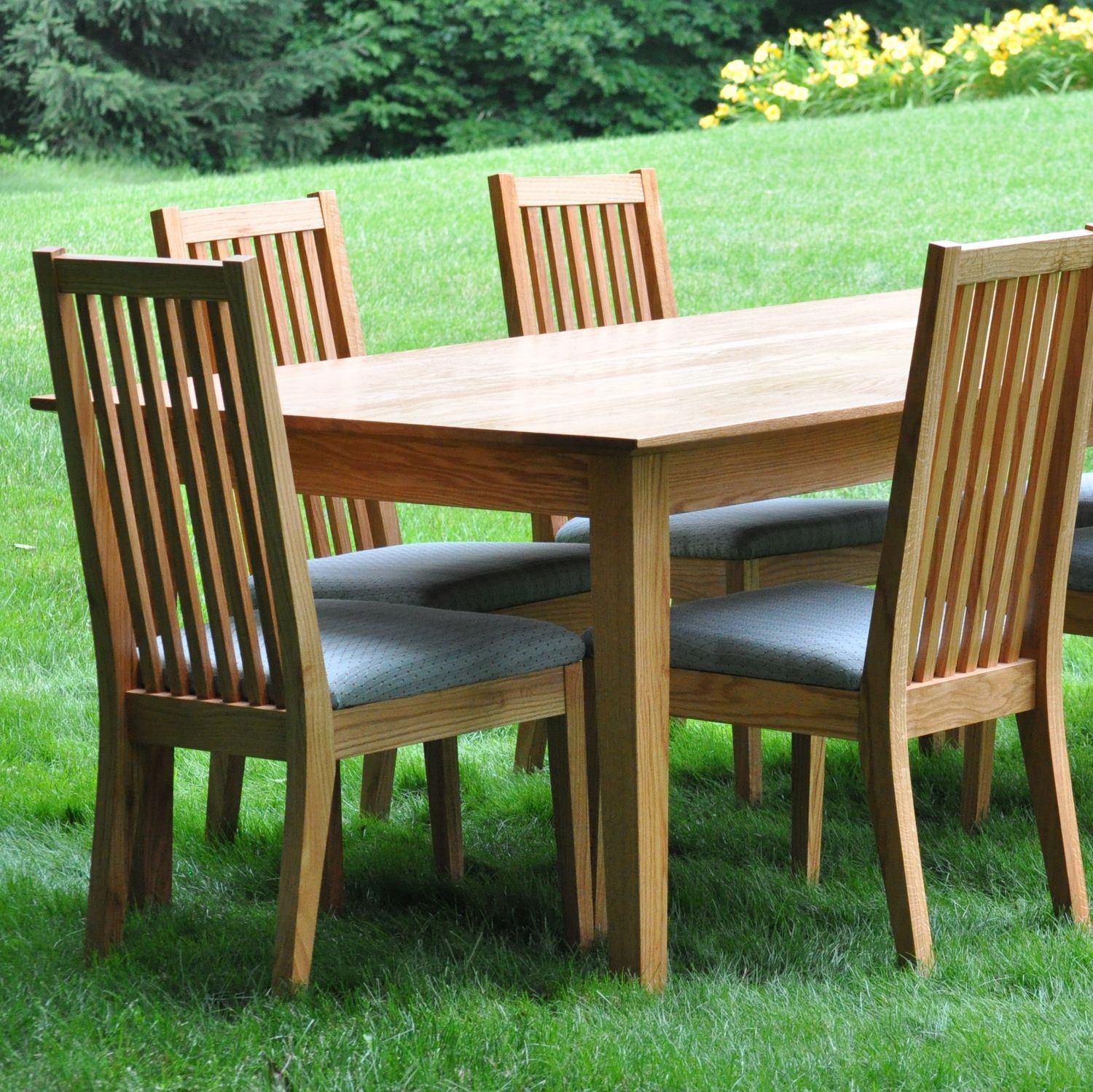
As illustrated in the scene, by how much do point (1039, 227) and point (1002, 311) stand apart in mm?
5490

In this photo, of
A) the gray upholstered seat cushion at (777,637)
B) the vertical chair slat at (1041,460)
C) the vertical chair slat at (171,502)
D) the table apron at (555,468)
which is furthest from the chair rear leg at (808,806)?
the vertical chair slat at (171,502)

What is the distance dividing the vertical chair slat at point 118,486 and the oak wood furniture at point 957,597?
72 cm

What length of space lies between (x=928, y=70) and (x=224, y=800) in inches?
352

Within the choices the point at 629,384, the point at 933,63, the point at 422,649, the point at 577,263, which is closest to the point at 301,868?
the point at 422,649

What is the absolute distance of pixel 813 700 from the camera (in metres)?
2.48

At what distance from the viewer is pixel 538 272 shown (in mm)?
3809

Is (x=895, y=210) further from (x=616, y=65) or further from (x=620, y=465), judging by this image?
(x=616, y=65)

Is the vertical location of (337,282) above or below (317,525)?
above

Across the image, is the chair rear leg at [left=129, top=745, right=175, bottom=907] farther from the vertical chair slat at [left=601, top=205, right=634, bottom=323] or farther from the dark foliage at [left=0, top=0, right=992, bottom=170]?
the dark foliage at [left=0, top=0, right=992, bottom=170]

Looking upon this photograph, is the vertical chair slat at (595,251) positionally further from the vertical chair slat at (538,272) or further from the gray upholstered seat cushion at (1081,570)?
the gray upholstered seat cushion at (1081,570)

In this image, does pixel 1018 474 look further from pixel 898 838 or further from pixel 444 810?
pixel 444 810

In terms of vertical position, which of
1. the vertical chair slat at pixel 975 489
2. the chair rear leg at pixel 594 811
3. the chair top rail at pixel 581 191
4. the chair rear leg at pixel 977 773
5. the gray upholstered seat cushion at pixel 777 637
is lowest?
the chair rear leg at pixel 977 773

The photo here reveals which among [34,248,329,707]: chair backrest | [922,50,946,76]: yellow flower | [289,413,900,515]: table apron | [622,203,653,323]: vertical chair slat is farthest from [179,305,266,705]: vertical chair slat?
[922,50,946,76]: yellow flower

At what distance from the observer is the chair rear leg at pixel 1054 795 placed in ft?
8.83
